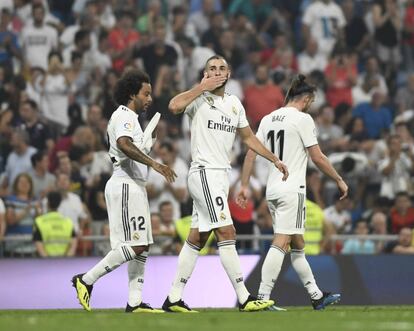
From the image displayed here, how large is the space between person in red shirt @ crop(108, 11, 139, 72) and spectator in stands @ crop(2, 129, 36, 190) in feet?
10.0

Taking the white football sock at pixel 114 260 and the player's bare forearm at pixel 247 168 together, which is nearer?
the white football sock at pixel 114 260

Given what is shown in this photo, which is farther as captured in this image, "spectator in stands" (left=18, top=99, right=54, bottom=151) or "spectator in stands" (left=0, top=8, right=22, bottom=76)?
"spectator in stands" (left=0, top=8, right=22, bottom=76)

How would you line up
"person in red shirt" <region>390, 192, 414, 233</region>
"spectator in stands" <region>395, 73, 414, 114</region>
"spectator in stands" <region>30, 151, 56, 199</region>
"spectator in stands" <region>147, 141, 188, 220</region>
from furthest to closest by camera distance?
1. "spectator in stands" <region>395, 73, 414, 114</region>
2. "spectator in stands" <region>30, 151, 56, 199</region>
3. "spectator in stands" <region>147, 141, 188, 220</region>
4. "person in red shirt" <region>390, 192, 414, 233</region>

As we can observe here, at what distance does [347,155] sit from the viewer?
79.3 feet

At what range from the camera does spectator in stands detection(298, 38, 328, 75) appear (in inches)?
1086

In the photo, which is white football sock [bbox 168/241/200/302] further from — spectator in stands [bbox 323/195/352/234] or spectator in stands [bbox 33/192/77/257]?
spectator in stands [bbox 323/195/352/234]

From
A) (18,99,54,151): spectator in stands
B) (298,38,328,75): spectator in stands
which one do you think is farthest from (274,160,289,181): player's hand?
(298,38,328,75): spectator in stands

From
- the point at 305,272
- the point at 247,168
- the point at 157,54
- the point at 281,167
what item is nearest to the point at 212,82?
the point at 281,167

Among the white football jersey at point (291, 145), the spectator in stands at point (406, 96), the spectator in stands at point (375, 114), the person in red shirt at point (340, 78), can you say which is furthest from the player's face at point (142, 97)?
the spectator in stands at point (406, 96)

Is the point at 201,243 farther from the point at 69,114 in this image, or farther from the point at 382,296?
the point at 69,114

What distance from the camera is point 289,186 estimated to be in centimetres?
1566

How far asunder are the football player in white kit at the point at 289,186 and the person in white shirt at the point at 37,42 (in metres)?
10.6

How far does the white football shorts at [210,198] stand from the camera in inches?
584

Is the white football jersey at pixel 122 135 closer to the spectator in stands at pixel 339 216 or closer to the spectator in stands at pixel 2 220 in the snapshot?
the spectator in stands at pixel 2 220
